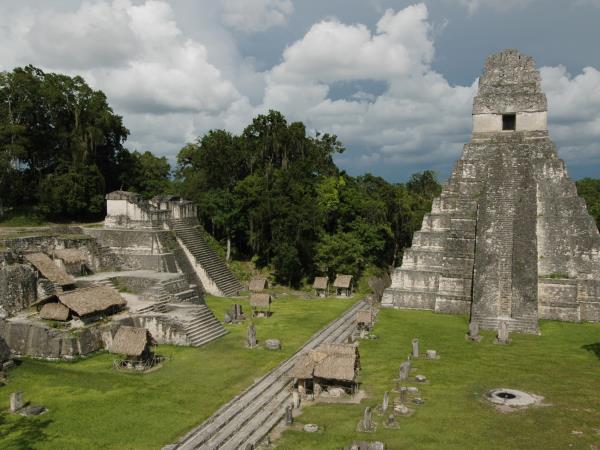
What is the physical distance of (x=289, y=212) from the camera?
36656 millimetres

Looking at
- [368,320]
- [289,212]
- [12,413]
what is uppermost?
[289,212]

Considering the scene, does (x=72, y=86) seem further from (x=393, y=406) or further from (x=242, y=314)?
(x=393, y=406)

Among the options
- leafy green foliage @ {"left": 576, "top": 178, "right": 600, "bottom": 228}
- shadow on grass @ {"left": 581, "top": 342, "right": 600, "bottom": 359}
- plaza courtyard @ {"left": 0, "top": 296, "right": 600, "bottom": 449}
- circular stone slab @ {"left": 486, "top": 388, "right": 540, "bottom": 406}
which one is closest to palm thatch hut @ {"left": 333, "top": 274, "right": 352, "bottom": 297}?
plaza courtyard @ {"left": 0, "top": 296, "right": 600, "bottom": 449}

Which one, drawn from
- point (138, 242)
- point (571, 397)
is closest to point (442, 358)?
point (571, 397)

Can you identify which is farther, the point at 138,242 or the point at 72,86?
the point at 72,86

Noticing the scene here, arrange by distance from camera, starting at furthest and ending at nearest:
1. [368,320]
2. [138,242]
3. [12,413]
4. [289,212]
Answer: [289,212] < [138,242] < [368,320] < [12,413]

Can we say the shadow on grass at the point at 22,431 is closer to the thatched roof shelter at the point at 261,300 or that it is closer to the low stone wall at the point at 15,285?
the low stone wall at the point at 15,285

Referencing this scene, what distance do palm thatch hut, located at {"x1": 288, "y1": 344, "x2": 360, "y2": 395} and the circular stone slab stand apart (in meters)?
4.42

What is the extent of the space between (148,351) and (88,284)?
7940 millimetres

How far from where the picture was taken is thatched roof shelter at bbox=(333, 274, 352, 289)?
34438 mm

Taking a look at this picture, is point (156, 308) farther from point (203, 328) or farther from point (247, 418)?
point (247, 418)

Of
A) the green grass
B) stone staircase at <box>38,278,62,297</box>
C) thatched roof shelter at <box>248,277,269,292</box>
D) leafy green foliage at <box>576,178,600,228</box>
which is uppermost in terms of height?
leafy green foliage at <box>576,178,600,228</box>

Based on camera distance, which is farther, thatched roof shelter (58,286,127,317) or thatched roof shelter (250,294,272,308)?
thatched roof shelter (250,294,272,308)

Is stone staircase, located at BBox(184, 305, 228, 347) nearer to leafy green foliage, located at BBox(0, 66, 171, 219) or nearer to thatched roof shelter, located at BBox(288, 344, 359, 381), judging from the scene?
A: thatched roof shelter, located at BBox(288, 344, 359, 381)
